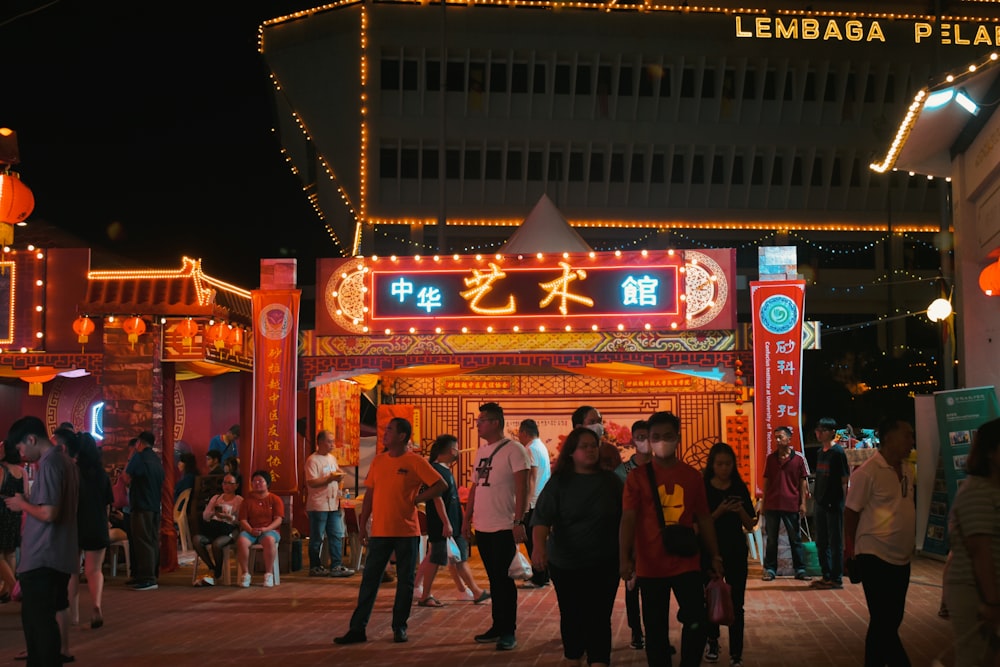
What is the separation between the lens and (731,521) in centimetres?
753

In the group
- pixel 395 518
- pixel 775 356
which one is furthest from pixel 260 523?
pixel 775 356

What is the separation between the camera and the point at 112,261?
1656 cm

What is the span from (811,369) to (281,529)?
2677 cm

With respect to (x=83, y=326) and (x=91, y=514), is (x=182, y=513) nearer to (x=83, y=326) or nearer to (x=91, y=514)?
(x=83, y=326)

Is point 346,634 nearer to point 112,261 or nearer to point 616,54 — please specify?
point 112,261

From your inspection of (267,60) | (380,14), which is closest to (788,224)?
(380,14)

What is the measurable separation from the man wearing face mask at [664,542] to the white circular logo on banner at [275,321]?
7920 millimetres

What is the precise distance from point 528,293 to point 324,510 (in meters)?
3.55

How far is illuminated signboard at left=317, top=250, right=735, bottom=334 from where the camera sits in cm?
1330

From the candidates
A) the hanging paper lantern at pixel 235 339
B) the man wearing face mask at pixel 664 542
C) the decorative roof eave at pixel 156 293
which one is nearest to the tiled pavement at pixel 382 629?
the man wearing face mask at pixel 664 542

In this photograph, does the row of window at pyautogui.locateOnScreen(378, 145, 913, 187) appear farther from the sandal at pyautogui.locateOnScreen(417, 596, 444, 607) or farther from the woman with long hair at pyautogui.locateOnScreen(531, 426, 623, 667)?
the woman with long hair at pyautogui.locateOnScreen(531, 426, 623, 667)

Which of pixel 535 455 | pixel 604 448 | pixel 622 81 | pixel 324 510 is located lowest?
pixel 324 510

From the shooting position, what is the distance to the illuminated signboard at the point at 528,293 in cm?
1330

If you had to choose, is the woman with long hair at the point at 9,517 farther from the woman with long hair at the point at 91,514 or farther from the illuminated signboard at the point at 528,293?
the illuminated signboard at the point at 528,293
